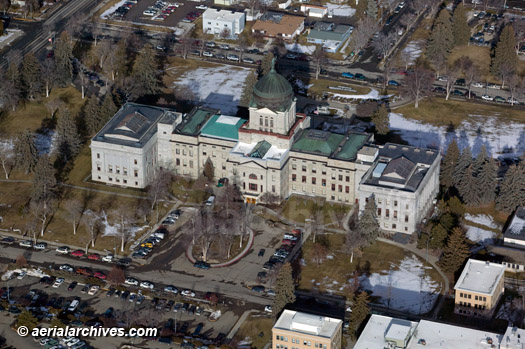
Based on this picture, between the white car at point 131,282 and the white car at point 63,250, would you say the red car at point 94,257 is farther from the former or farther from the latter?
the white car at point 131,282

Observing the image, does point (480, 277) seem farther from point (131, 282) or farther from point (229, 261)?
point (131, 282)

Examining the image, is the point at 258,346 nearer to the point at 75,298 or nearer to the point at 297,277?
the point at 297,277

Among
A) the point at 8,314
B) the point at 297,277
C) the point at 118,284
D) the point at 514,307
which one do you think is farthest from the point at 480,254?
the point at 8,314

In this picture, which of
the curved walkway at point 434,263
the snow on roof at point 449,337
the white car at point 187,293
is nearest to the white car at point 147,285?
the white car at point 187,293

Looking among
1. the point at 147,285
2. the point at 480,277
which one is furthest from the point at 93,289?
the point at 480,277

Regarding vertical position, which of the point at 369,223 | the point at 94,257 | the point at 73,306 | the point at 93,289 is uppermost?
the point at 369,223

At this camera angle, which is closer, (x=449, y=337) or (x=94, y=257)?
(x=449, y=337)
